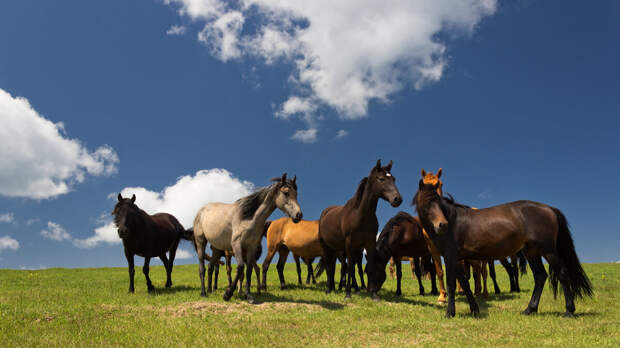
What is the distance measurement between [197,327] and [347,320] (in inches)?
120

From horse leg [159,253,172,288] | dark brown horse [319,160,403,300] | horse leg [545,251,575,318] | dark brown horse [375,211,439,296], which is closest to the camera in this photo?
horse leg [545,251,575,318]

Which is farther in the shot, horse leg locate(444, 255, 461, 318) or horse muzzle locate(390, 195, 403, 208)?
horse muzzle locate(390, 195, 403, 208)

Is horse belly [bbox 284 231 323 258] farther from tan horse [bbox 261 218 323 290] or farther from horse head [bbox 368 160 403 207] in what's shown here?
horse head [bbox 368 160 403 207]

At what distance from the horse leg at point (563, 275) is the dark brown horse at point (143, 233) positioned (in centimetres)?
1140

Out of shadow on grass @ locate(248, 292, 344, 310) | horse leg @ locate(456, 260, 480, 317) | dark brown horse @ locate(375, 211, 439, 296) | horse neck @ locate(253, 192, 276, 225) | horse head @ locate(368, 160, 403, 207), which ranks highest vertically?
horse head @ locate(368, 160, 403, 207)

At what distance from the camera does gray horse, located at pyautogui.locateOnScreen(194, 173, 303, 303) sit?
9.62 m

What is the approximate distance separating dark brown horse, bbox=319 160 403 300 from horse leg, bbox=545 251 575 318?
357 centimetres

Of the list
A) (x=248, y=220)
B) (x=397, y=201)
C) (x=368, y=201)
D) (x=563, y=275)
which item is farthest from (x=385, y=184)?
(x=563, y=275)

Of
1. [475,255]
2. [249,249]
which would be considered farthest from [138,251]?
[475,255]

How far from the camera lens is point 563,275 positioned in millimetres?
8547

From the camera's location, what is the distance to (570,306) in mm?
8430

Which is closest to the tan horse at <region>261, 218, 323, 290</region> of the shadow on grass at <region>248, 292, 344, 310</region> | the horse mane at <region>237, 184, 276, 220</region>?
the shadow on grass at <region>248, 292, 344, 310</region>

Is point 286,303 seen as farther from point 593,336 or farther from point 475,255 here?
point 593,336

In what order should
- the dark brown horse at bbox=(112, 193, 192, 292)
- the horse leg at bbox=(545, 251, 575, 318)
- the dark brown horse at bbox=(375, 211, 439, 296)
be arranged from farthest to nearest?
the dark brown horse at bbox=(375, 211, 439, 296) < the dark brown horse at bbox=(112, 193, 192, 292) < the horse leg at bbox=(545, 251, 575, 318)
